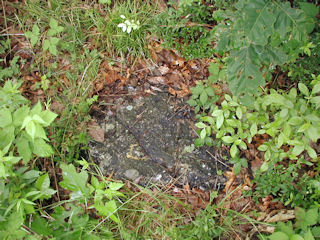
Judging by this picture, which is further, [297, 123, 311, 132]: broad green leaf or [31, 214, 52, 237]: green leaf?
[31, 214, 52, 237]: green leaf

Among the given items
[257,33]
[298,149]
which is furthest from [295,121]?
[257,33]

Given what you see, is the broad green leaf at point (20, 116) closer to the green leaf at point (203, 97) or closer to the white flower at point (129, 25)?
the white flower at point (129, 25)

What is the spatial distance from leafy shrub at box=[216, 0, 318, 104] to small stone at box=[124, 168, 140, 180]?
1.16 metres

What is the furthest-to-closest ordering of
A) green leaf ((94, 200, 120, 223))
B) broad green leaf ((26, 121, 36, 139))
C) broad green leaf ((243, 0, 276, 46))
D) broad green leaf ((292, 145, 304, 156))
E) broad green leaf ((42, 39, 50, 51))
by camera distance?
broad green leaf ((42, 39, 50, 51)) → green leaf ((94, 200, 120, 223)) → broad green leaf ((292, 145, 304, 156)) → broad green leaf ((26, 121, 36, 139)) → broad green leaf ((243, 0, 276, 46))

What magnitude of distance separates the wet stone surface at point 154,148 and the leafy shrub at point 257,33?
820 mm

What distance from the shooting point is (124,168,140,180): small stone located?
2371 mm

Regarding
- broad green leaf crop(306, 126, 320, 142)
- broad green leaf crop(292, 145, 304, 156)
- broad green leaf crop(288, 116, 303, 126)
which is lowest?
broad green leaf crop(292, 145, 304, 156)

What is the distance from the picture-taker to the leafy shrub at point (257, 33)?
1426 millimetres

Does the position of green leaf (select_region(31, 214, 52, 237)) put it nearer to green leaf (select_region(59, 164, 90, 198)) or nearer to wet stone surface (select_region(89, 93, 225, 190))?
green leaf (select_region(59, 164, 90, 198))

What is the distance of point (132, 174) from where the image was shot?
7.80ft

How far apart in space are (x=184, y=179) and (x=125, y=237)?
684 millimetres

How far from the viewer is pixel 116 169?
7.92 feet

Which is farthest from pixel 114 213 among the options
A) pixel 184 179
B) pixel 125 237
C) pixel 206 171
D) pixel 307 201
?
pixel 307 201

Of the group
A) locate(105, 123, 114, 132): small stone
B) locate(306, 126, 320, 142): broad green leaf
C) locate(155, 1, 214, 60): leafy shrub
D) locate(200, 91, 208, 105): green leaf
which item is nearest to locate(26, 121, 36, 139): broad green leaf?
locate(105, 123, 114, 132): small stone
